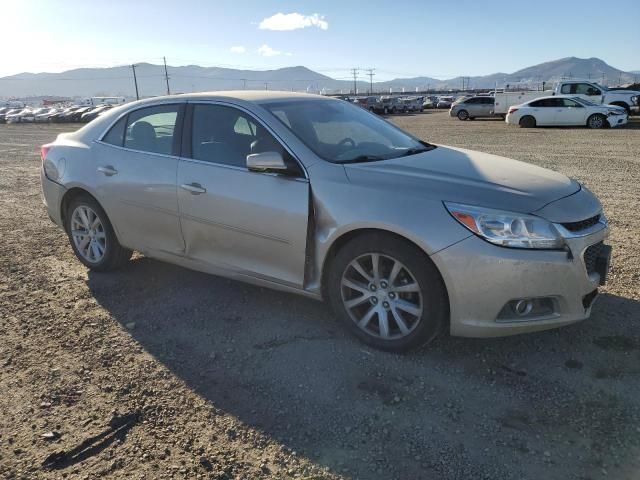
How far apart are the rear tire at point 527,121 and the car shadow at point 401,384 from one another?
21009 mm

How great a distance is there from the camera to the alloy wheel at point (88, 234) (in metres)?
4.88

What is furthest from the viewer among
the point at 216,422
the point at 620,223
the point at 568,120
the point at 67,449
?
the point at 568,120

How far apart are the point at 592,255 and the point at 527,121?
2211 centimetres

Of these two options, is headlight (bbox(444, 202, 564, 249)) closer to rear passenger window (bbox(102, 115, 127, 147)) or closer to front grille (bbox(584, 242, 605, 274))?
front grille (bbox(584, 242, 605, 274))

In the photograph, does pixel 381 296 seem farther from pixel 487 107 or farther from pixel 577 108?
pixel 487 107

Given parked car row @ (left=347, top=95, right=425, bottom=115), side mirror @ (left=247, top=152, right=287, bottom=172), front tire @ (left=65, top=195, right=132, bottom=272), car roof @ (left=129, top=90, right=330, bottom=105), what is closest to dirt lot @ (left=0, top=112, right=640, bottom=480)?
front tire @ (left=65, top=195, right=132, bottom=272)

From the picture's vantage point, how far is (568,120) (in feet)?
72.4

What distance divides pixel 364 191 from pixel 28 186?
30.3 feet

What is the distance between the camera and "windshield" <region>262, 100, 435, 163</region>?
377cm

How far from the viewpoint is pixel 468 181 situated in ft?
10.9

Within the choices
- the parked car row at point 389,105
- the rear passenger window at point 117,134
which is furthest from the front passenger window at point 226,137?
the parked car row at point 389,105

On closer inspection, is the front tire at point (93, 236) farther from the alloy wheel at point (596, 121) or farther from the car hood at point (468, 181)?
the alloy wheel at point (596, 121)

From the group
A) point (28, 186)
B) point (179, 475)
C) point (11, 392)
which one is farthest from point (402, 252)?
point (28, 186)

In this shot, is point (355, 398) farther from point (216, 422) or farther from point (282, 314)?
point (282, 314)
